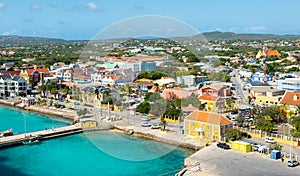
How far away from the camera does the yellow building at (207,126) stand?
25.0 feet

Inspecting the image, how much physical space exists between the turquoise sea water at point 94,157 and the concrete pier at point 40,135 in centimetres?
21

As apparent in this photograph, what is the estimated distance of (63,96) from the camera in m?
13.9

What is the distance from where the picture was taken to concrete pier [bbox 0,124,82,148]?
836cm

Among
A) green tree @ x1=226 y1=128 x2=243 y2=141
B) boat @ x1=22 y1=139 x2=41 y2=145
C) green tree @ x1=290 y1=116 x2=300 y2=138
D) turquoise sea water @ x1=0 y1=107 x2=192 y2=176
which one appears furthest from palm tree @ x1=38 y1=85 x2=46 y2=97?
green tree @ x1=290 y1=116 x2=300 y2=138

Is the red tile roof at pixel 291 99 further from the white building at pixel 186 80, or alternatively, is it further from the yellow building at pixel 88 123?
the yellow building at pixel 88 123

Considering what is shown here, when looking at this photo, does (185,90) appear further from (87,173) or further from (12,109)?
(12,109)

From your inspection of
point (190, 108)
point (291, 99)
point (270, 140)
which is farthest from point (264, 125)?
point (291, 99)

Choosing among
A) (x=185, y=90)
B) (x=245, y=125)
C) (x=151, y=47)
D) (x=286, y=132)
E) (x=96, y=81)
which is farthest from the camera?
(x=96, y=81)

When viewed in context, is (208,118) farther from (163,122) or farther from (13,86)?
(13,86)

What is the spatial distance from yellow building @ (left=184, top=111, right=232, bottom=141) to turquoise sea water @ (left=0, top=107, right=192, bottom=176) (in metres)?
0.58

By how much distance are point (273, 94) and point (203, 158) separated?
5.57m

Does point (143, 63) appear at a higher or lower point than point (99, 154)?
higher

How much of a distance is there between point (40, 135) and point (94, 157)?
2032 millimetres

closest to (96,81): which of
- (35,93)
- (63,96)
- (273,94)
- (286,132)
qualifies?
(63,96)
